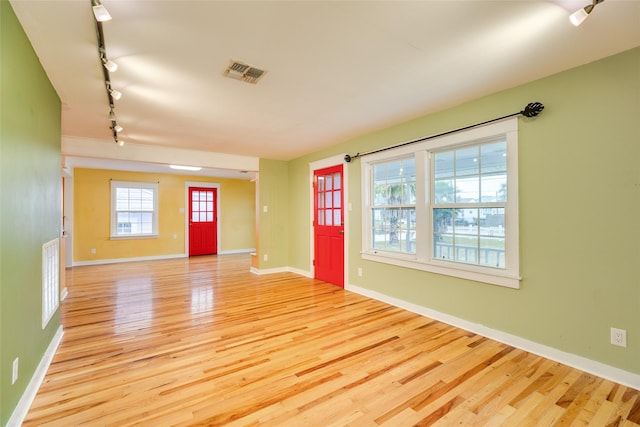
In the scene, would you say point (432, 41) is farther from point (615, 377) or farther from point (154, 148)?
point (154, 148)

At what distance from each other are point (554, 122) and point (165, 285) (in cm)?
579

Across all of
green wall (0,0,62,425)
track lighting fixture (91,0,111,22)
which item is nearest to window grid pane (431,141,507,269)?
track lighting fixture (91,0,111,22)

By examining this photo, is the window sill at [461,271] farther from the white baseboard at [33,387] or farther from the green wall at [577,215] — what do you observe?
the white baseboard at [33,387]

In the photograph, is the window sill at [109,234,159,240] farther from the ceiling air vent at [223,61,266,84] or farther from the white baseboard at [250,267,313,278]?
the ceiling air vent at [223,61,266,84]

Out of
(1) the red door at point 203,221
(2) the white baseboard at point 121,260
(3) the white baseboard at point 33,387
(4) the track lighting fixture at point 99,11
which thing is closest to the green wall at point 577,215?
(4) the track lighting fixture at point 99,11

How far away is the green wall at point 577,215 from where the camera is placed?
2127 mm

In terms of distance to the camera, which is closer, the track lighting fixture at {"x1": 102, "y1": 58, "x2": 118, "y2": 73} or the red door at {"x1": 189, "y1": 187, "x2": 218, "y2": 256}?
the track lighting fixture at {"x1": 102, "y1": 58, "x2": 118, "y2": 73}

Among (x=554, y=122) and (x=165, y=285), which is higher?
(x=554, y=122)

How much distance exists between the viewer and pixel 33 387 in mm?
1976

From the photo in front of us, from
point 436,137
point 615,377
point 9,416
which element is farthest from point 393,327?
point 9,416

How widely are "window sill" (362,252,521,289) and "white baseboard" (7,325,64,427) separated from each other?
11.7 ft

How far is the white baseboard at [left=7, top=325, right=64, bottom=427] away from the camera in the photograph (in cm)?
167

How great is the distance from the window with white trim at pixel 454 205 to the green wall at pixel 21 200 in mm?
3529

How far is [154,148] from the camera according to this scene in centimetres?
500
